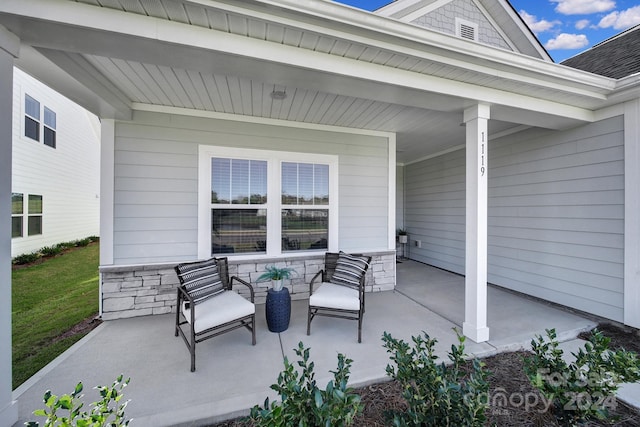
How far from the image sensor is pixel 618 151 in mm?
3264

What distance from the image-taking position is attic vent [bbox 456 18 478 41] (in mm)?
4117

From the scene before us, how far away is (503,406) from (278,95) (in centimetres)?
378

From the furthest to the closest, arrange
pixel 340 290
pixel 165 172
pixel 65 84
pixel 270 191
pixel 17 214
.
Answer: pixel 17 214
pixel 270 191
pixel 165 172
pixel 340 290
pixel 65 84

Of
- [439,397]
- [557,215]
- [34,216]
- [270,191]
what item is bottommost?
[439,397]

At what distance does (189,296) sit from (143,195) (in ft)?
6.12

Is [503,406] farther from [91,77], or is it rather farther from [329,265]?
[91,77]

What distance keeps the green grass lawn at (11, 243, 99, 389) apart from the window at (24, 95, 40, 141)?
3917 millimetres

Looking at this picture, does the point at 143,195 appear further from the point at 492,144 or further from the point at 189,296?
the point at 492,144

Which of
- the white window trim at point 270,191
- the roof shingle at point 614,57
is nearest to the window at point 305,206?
the white window trim at point 270,191

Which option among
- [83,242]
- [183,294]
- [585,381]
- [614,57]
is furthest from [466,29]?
[83,242]

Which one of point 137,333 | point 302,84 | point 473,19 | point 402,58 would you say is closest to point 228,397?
point 137,333

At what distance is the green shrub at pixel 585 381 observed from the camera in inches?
61.6

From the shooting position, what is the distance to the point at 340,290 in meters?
3.19

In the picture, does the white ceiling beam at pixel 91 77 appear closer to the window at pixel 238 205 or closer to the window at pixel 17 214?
the window at pixel 238 205
